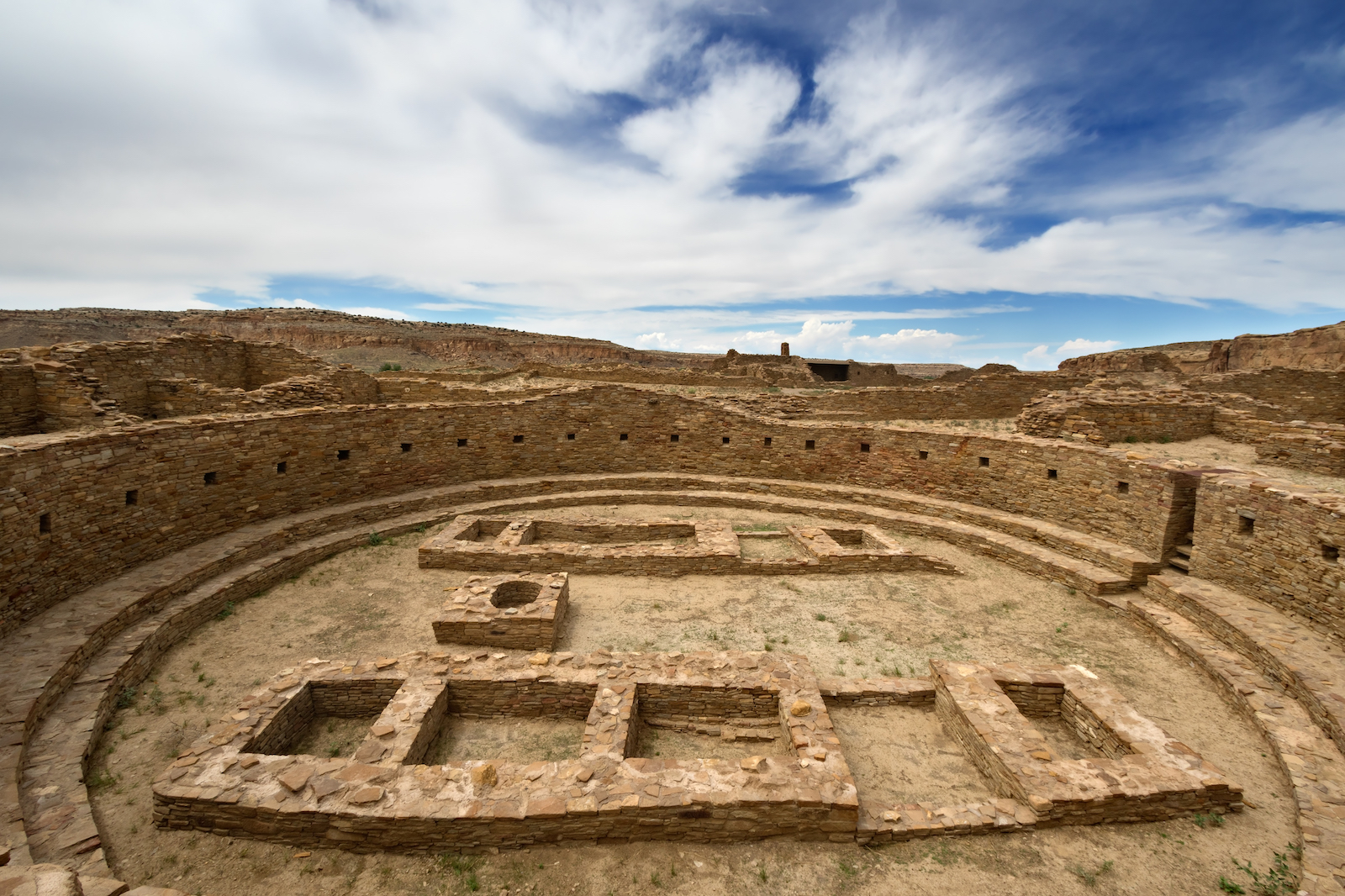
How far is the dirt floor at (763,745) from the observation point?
14.1 ft

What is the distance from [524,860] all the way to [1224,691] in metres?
8.22

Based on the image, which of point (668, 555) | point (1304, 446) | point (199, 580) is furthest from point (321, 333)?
point (1304, 446)

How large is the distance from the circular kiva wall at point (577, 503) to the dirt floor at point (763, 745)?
394mm

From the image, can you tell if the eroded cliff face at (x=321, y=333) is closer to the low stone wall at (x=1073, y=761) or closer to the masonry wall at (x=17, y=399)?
the masonry wall at (x=17, y=399)

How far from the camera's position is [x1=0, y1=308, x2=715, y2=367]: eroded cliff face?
41125 millimetres

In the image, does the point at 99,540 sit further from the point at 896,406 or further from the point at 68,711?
the point at 896,406

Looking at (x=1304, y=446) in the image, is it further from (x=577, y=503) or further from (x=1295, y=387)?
(x=577, y=503)

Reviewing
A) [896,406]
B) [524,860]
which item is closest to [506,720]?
[524,860]

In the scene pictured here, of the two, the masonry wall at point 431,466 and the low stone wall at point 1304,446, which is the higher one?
the low stone wall at point 1304,446

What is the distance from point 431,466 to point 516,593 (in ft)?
20.2

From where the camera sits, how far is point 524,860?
14.4 feet

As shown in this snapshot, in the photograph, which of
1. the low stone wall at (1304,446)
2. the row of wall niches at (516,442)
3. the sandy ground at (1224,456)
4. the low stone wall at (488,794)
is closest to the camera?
the low stone wall at (488,794)

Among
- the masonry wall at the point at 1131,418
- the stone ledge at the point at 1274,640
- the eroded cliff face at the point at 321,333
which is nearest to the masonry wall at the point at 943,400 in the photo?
the masonry wall at the point at 1131,418

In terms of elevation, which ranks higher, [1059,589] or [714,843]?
[1059,589]
